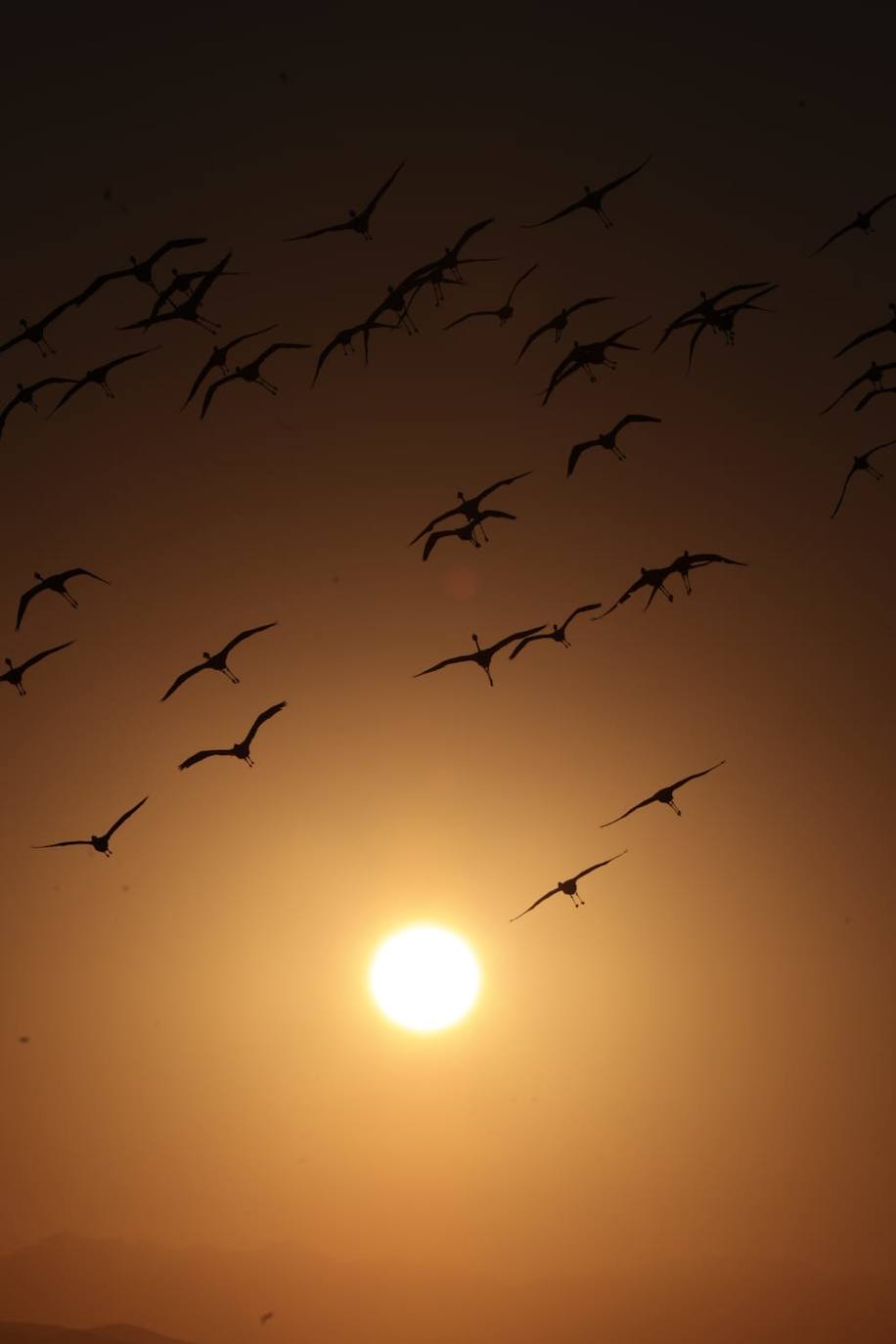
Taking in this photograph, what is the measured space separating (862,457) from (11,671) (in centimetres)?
2889

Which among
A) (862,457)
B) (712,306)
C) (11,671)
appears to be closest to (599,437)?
(712,306)

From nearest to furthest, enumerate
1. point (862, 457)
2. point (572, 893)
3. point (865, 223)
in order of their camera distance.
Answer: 1. point (865, 223)
2. point (862, 457)
3. point (572, 893)

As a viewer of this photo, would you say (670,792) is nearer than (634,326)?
No

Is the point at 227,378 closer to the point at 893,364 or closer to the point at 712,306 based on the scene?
the point at 712,306

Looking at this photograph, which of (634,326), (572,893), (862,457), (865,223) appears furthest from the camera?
(572,893)

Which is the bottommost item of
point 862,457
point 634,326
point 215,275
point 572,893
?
point 572,893

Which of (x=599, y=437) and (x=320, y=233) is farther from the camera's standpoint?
(x=599, y=437)

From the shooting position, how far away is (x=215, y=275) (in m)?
42.5

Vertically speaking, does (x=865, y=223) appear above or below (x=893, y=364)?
above

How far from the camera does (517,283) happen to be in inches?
1747

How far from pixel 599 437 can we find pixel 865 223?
10587mm

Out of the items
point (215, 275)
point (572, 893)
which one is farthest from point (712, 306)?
point (572, 893)

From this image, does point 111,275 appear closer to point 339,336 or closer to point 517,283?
point 339,336

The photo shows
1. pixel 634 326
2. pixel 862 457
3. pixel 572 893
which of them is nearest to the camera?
pixel 634 326
